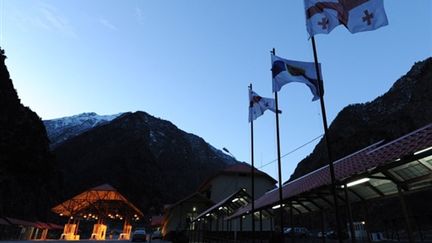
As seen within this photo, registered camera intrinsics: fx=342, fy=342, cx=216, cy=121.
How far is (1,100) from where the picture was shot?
60.1 meters

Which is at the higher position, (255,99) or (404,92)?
(404,92)

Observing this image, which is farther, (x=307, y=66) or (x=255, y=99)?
(x=255, y=99)

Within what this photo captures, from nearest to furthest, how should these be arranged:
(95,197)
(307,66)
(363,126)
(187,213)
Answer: (307,66) < (187,213) < (95,197) < (363,126)

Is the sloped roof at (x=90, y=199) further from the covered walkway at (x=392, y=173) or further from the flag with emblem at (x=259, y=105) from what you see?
the covered walkway at (x=392, y=173)

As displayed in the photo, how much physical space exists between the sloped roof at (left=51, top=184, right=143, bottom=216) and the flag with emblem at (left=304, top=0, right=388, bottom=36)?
166 ft

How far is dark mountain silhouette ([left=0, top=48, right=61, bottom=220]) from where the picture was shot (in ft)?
187

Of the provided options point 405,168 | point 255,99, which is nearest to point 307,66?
point 405,168

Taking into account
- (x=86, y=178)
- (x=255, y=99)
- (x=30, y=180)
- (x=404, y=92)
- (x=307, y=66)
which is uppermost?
(x=404, y=92)

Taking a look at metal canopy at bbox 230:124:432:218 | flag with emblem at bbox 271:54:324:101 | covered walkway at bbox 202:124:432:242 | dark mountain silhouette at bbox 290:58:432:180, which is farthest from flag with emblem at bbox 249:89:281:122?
dark mountain silhouette at bbox 290:58:432:180

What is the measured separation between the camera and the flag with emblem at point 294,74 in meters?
12.5

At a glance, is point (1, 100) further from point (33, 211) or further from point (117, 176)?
point (117, 176)

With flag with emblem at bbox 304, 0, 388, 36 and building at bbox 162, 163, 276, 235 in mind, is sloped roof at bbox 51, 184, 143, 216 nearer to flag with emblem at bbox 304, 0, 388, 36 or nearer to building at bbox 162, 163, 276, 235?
building at bbox 162, 163, 276, 235

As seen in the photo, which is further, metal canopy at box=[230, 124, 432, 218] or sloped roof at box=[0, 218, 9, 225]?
sloped roof at box=[0, 218, 9, 225]

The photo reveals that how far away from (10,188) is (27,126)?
16526 mm
